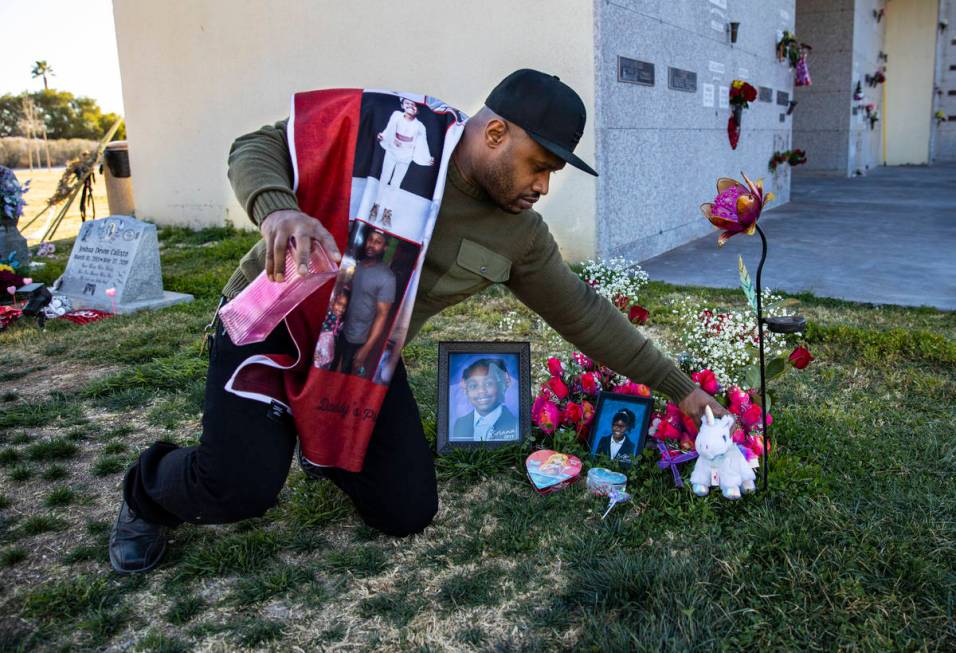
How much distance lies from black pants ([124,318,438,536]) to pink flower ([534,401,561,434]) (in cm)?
72

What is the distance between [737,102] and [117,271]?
7215 millimetres

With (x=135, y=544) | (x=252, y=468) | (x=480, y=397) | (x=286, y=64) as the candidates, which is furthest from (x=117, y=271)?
(x=252, y=468)

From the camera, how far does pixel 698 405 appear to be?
266 centimetres

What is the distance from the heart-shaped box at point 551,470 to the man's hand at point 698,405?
473 mm

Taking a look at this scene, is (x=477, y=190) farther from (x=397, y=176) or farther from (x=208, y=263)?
(x=208, y=263)

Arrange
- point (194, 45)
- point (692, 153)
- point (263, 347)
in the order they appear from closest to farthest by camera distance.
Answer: point (263, 347) < point (692, 153) < point (194, 45)

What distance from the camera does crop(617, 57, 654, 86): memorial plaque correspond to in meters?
6.79

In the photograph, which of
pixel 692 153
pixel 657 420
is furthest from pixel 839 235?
pixel 657 420

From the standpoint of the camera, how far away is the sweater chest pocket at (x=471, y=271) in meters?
2.41

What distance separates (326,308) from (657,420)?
1.43 metres

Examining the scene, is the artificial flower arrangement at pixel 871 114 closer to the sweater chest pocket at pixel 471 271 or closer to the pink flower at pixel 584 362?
the pink flower at pixel 584 362

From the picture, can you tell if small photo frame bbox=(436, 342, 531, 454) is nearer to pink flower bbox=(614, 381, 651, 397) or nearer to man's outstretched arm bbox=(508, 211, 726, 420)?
pink flower bbox=(614, 381, 651, 397)

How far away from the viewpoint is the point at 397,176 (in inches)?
88.7

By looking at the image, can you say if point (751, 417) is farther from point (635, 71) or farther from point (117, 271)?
point (117, 271)
